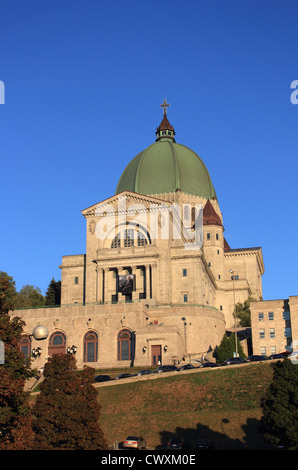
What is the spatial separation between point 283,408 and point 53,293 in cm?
6520

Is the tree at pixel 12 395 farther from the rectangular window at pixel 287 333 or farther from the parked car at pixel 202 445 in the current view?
the rectangular window at pixel 287 333

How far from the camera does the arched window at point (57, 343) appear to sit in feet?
248

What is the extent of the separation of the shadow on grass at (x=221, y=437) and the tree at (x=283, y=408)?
2.65 m

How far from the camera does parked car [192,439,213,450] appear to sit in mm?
40062

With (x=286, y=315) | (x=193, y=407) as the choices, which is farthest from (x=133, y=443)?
(x=286, y=315)

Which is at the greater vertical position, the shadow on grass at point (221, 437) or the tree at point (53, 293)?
the tree at point (53, 293)

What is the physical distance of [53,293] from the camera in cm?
9931

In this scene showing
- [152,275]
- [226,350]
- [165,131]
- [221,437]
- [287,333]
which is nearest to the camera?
[221,437]

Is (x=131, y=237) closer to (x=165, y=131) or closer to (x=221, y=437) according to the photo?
(x=165, y=131)

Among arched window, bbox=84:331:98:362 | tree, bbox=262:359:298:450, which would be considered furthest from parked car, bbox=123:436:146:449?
arched window, bbox=84:331:98:362

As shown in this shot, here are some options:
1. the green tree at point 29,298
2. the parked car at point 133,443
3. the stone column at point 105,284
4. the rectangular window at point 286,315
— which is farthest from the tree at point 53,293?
the parked car at point 133,443
